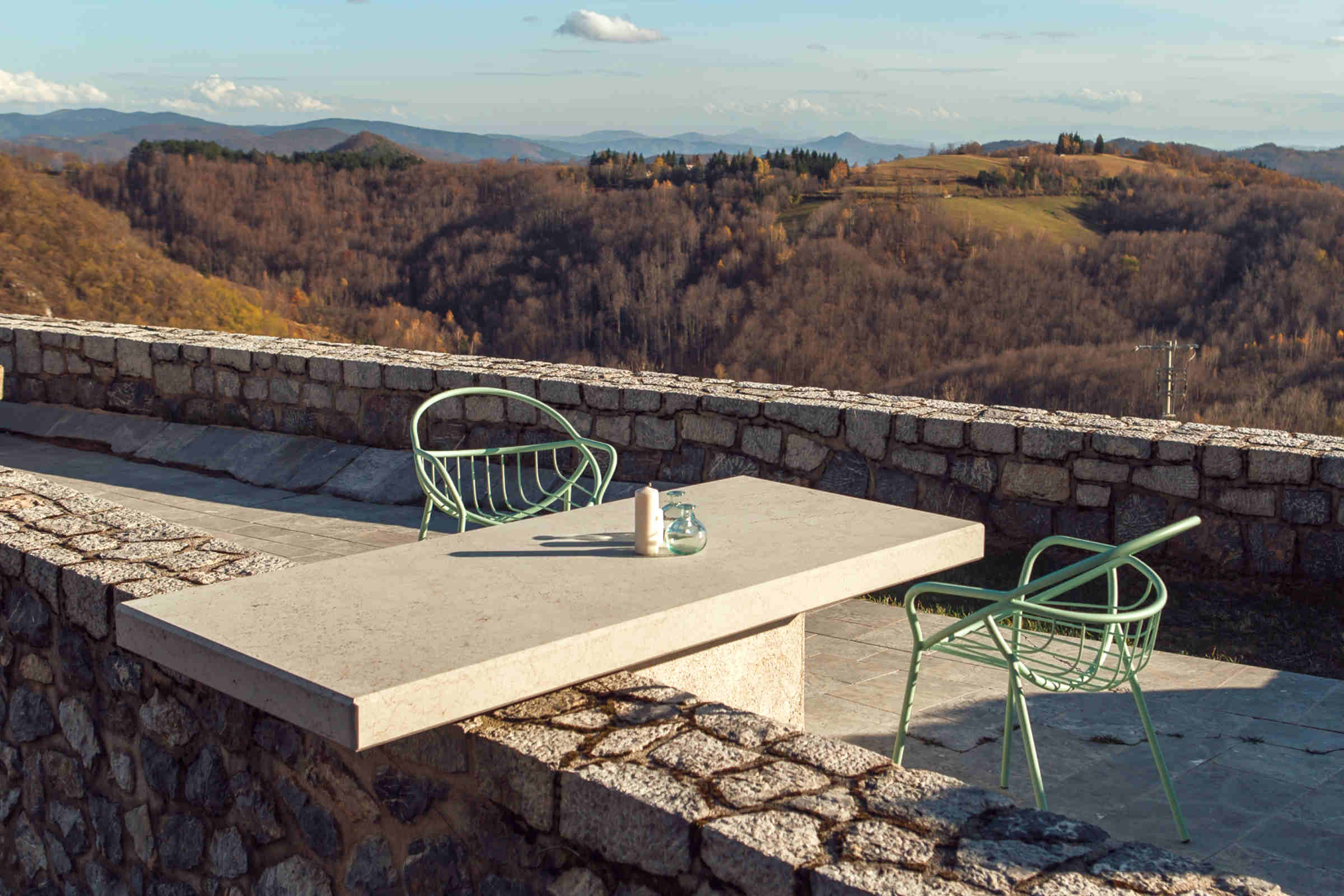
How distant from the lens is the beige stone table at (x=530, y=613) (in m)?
1.87

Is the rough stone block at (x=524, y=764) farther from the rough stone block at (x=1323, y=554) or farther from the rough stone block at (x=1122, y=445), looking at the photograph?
the rough stone block at (x=1323, y=554)

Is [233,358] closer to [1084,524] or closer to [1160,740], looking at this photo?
[1084,524]

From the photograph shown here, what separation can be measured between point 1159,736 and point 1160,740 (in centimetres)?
3

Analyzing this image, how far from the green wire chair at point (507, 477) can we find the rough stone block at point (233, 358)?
1590 millimetres

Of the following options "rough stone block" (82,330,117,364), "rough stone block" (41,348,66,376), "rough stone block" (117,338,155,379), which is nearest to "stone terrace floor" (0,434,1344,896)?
"rough stone block" (117,338,155,379)

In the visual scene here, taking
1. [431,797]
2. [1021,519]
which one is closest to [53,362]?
[1021,519]

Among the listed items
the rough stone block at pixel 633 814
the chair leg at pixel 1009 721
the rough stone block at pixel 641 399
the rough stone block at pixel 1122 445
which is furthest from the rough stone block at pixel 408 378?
the rough stone block at pixel 633 814

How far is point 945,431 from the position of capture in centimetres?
521

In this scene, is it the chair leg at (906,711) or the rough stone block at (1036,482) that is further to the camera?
the rough stone block at (1036,482)

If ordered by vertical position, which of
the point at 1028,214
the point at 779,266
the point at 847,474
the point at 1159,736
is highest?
the point at 1028,214

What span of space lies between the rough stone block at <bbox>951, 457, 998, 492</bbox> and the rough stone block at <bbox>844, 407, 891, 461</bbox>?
343 mm

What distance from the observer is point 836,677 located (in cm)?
381

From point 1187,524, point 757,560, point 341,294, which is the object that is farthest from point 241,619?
point 341,294

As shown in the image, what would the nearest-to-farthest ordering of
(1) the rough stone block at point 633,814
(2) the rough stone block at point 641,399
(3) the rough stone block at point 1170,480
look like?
1. (1) the rough stone block at point 633,814
2. (3) the rough stone block at point 1170,480
3. (2) the rough stone block at point 641,399
